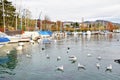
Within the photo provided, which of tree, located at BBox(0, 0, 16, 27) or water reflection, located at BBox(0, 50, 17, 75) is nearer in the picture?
water reflection, located at BBox(0, 50, 17, 75)

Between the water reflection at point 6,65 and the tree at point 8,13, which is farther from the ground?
the tree at point 8,13

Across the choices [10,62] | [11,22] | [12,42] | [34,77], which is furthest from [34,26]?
[34,77]

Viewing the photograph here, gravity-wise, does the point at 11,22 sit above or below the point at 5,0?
below

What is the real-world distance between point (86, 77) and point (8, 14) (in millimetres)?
63429

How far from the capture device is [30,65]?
3334 centimetres

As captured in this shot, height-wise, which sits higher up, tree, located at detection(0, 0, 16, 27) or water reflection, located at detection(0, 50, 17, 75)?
tree, located at detection(0, 0, 16, 27)

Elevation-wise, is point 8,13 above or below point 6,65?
above

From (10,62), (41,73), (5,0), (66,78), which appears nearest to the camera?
(66,78)

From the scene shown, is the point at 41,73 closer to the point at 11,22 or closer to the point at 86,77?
the point at 86,77

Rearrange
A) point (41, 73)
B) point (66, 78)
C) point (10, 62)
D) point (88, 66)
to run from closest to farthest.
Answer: point (66, 78) → point (41, 73) → point (88, 66) → point (10, 62)

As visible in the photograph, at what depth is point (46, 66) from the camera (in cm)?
3219

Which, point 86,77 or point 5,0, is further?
point 5,0

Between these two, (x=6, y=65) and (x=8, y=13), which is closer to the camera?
(x=6, y=65)

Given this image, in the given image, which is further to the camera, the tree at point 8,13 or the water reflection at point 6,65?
the tree at point 8,13
